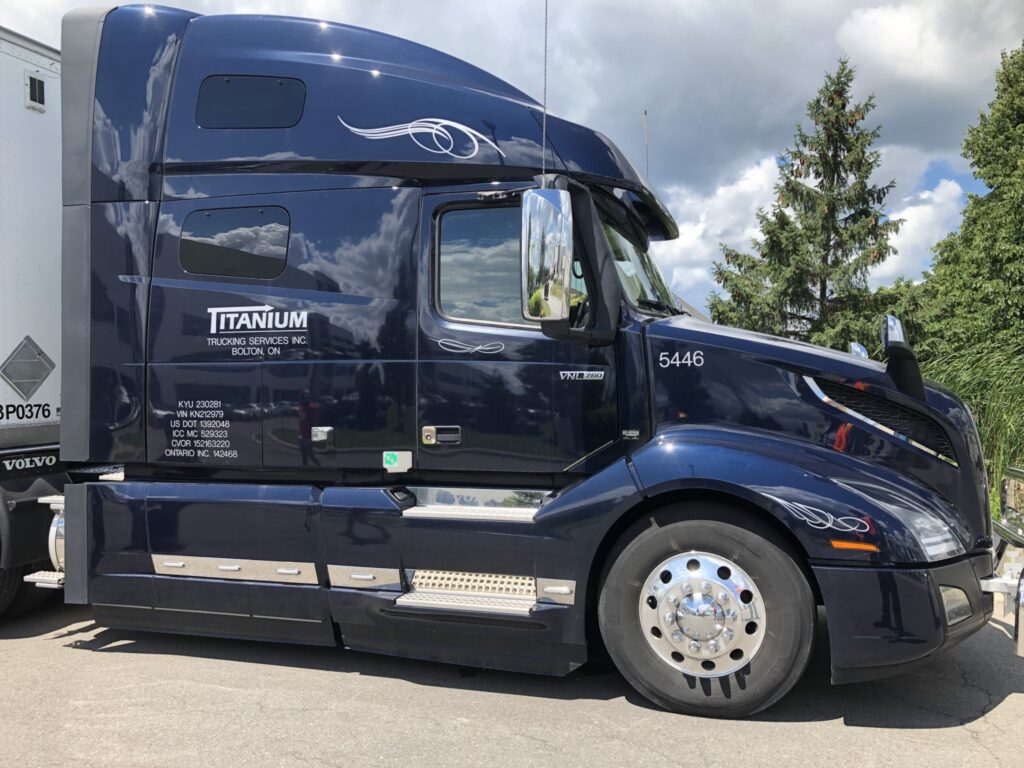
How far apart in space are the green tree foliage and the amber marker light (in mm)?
19262

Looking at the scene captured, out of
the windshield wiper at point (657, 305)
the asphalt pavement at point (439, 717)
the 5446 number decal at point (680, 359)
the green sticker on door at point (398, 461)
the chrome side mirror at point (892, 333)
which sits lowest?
Answer: the asphalt pavement at point (439, 717)

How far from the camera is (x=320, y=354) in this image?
4289mm

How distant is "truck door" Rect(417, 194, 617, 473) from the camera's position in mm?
3949

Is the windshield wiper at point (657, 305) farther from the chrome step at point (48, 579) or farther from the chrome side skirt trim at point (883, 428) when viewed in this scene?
the chrome step at point (48, 579)

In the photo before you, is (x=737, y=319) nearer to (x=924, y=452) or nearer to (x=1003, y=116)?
(x=1003, y=116)

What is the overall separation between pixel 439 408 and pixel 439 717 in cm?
153

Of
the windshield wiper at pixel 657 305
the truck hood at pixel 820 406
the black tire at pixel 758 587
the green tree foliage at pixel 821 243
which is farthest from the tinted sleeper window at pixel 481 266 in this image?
the green tree foliage at pixel 821 243

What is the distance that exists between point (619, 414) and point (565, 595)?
940 mm

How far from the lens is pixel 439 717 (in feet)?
12.3

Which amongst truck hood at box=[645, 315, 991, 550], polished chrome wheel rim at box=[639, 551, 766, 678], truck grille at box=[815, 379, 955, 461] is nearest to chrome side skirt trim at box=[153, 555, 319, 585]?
polished chrome wheel rim at box=[639, 551, 766, 678]

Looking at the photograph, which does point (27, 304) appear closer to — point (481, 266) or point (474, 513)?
point (481, 266)

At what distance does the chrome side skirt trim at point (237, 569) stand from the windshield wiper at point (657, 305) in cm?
230

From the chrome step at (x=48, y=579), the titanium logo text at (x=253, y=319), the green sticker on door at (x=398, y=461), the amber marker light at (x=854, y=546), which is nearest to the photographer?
the amber marker light at (x=854, y=546)

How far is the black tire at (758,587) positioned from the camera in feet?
11.7
